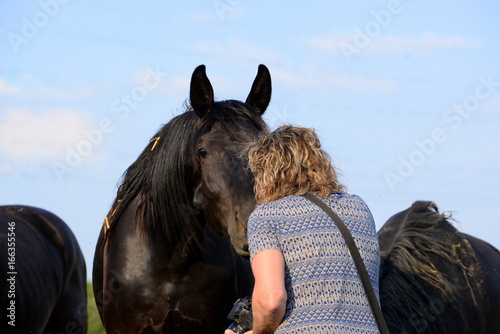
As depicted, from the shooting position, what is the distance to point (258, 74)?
5.73 meters

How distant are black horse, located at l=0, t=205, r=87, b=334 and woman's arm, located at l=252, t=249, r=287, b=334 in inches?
184

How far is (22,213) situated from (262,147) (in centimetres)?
574

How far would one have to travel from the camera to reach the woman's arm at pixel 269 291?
3174 millimetres

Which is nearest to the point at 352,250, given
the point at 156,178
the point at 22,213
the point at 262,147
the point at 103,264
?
the point at 262,147

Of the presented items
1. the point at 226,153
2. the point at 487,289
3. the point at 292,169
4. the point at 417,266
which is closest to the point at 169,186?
the point at 226,153

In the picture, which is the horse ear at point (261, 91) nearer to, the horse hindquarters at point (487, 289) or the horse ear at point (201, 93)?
the horse ear at point (201, 93)

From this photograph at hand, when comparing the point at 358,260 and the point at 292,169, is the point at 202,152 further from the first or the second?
the point at 358,260

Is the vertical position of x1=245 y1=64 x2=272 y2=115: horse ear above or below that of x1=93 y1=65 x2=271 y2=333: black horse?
above

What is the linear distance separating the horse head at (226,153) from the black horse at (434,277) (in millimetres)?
1010

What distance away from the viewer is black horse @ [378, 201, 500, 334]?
188 inches

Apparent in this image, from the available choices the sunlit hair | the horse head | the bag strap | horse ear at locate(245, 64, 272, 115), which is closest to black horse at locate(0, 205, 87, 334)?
the horse head

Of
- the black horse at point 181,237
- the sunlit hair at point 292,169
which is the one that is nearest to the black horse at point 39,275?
the black horse at point 181,237

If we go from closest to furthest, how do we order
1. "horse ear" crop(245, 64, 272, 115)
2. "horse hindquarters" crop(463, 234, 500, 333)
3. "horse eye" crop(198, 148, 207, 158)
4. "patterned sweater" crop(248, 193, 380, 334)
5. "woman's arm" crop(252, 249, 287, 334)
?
1. "woman's arm" crop(252, 249, 287, 334)
2. "patterned sweater" crop(248, 193, 380, 334)
3. "horse eye" crop(198, 148, 207, 158)
4. "horse ear" crop(245, 64, 272, 115)
5. "horse hindquarters" crop(463, 234, 500, 333)

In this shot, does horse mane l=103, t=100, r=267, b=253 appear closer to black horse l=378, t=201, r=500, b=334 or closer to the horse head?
the horse head
